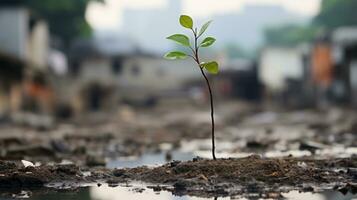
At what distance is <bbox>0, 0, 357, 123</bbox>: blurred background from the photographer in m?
33.3

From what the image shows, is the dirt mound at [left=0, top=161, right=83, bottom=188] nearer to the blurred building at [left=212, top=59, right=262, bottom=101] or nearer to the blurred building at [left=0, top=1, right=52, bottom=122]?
the blurred building at [left=0, top=1, right=52, bottom=122]

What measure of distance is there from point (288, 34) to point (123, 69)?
1215 inches

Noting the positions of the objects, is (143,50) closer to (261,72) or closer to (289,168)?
(261,72)

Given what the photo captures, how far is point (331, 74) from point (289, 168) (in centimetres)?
3627

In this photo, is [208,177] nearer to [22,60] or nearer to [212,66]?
[212,66]

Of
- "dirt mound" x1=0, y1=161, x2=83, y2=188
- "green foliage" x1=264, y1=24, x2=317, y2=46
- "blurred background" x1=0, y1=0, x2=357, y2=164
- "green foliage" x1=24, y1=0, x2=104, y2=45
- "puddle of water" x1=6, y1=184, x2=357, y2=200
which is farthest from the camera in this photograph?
"green foliage" x1=264, y1=24, x2=317, y2=46

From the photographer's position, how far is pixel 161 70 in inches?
2426

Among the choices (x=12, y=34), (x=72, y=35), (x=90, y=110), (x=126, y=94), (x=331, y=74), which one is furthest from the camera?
(x=126, y=94)

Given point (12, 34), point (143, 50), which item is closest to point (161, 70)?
point (143, 50)

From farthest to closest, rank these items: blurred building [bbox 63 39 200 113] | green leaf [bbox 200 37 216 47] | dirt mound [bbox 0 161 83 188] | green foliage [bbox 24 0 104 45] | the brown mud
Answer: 1. blurred building [bbox 63 39 200 113]
2. green foliage [bbox 24 0 104 45]
3. green leaf [bbox 200 37 216 47]
4. dirt mound [bbox 0 161 83 188]
5. the brown mud

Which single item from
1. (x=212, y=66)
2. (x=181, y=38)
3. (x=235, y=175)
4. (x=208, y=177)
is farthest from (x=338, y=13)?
(x=208, y=177)

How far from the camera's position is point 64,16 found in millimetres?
48719

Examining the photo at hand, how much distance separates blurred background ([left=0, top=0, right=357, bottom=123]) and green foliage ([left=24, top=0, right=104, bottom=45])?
3.1 inches

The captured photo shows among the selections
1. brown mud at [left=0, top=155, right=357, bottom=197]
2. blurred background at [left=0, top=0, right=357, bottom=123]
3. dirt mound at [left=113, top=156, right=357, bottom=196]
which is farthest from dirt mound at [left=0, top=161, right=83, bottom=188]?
blurred background at [left=0, top=0, right=357, bottom=123]
